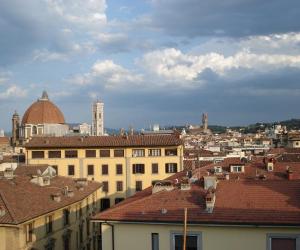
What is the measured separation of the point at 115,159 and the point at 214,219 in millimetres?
48537

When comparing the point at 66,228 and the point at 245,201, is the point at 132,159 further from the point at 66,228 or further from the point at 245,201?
the point at 245,201

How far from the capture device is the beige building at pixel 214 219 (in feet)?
67.4

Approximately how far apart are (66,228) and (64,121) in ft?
356

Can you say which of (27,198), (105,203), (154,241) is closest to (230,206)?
(154,241)

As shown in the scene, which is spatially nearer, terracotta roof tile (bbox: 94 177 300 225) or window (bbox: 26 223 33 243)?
terracotta roof tile (bbox: 94 177 300 225)

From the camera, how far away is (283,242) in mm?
20453

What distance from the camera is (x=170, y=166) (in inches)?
2648

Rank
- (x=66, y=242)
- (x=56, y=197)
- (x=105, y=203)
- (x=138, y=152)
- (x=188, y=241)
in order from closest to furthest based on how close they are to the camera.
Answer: (x=188, y=241) → (x=56, y=197) → (x=66, y=242) → (x=105, y=203) → (x=138, y=152)

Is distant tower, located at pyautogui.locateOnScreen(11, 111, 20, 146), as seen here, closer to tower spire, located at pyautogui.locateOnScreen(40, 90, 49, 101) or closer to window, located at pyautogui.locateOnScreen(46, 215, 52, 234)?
tower spire, located at pyautogui.locateOnScreen(40, 90, 49, 101)

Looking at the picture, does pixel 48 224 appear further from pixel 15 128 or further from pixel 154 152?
pixel 15 128

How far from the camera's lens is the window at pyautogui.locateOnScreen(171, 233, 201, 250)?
2128 centimetres

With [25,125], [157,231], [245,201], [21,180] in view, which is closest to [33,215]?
[21,180]

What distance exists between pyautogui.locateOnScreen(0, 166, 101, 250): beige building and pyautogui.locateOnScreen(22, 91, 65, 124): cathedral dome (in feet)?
300

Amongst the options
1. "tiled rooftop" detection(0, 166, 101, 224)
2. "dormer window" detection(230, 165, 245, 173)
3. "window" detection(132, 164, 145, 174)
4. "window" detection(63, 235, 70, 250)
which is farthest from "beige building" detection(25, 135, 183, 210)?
"window" detection(63, 235, 70, 250)
